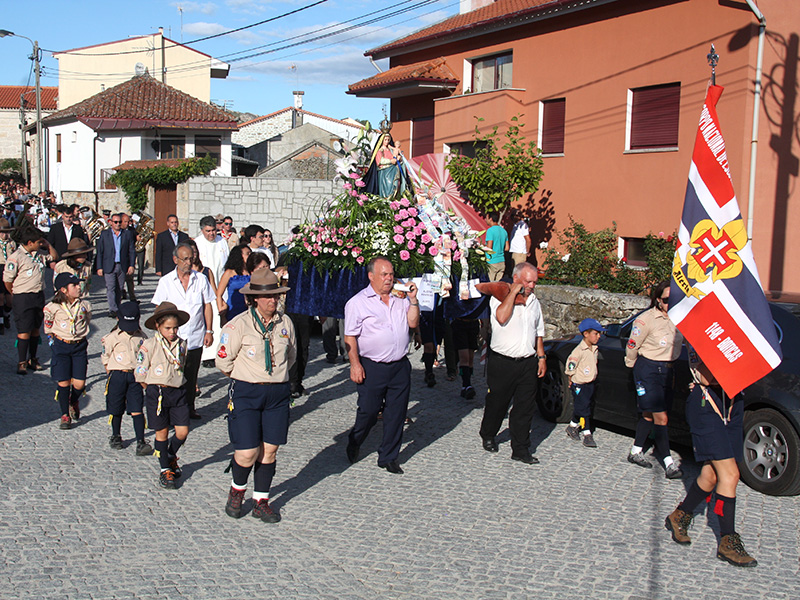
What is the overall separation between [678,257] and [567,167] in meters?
12.9

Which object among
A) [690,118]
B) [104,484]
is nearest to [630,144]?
[690,118]

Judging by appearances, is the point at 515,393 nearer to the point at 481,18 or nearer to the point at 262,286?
the point at 262,286

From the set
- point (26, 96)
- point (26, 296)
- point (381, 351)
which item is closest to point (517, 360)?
point (381, 351)

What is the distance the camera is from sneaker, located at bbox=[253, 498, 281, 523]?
5.71m

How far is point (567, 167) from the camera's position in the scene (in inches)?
713

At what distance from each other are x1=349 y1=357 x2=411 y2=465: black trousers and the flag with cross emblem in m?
2.43

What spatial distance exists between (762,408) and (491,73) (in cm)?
1588

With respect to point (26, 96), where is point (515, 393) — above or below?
below

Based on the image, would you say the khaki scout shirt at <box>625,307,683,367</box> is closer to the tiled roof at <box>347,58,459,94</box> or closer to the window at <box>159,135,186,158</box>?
the tiled roof at <box>347,58,459,94</box>

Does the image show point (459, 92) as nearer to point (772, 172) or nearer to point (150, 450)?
point (772, 172)

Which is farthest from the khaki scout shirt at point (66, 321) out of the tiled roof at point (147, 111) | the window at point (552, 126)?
the tiled roof at point (147, 111)

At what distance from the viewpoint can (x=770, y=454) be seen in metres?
6.45

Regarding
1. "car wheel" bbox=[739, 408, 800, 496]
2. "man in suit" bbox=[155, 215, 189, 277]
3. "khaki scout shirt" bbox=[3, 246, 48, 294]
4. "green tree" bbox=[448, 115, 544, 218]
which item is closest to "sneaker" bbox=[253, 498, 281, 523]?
"car wheel" bbox=[739, 408, 800, 496]

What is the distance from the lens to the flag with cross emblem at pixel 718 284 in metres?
5.22
